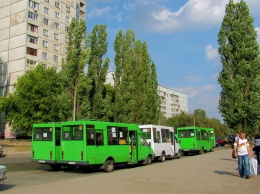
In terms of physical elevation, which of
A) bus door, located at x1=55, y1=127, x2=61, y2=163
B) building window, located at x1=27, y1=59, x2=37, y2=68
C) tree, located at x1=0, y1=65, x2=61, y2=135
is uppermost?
building window, located at x1=27, y1=59, x2=37, y2=68

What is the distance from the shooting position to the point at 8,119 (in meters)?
50.9

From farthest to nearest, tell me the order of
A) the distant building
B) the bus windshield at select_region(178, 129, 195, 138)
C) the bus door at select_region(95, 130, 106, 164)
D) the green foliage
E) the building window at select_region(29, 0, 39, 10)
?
the distant building < the building window at select_region(29, 0, 39, 10) < the green foliage < the bus windshield at select_region(178, 129, 195, 138) < the bus door at select_region(95, 130, 106, 164)

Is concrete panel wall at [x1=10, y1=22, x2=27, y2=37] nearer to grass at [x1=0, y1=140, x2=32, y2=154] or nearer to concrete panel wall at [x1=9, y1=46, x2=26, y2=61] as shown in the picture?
concrete panel wall at [x1=9, y1=46, x2=26, y2=61]

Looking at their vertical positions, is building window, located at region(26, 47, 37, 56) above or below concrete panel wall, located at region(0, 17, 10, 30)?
below

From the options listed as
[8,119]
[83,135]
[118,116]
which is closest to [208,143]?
[118,116]

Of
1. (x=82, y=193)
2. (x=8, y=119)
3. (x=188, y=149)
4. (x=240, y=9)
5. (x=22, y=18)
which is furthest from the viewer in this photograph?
(x=22, y=18)

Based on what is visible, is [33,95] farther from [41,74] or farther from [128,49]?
[128,49]

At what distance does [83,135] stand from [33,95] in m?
35.4

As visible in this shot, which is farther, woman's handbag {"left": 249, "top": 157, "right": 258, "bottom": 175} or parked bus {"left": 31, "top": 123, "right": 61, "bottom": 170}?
parked bus {"left": 31, "top": 123, "right": 61, "bottom": 170}

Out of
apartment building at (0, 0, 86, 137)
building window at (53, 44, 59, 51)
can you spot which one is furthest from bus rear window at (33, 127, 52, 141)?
building window at (53, 44, 59, 51)

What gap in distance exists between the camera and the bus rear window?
16547mm

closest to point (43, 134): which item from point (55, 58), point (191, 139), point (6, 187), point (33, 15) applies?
point (6, 187)

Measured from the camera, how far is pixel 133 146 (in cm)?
1798

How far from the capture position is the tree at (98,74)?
118ft
